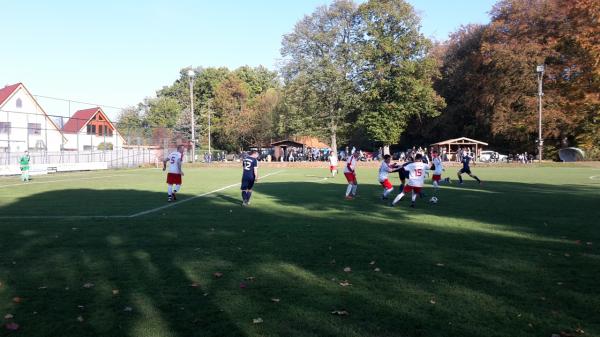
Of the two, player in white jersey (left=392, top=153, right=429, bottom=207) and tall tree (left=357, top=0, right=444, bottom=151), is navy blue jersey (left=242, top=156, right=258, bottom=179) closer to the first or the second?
player in white jersey (left=392, top=153, right=429, bottom=207)

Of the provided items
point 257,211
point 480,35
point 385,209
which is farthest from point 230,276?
point 480,35

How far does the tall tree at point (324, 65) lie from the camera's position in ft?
189

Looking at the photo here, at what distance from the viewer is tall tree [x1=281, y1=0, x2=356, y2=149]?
57531 millimetres

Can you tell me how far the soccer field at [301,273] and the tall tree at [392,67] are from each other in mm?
45189

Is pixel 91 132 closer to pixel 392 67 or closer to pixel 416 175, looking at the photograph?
pixel 392 67

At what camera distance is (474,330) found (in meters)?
4.34

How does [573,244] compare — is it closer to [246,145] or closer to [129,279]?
[129,279]

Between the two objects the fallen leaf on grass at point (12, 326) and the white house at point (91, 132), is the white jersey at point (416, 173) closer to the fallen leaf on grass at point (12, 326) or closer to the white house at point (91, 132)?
the fallen leaf on grass at point (12, 326)

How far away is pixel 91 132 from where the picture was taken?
148 ft

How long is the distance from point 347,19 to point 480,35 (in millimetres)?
17811

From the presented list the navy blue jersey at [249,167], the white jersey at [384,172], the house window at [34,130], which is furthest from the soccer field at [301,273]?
the house window at [34,130]

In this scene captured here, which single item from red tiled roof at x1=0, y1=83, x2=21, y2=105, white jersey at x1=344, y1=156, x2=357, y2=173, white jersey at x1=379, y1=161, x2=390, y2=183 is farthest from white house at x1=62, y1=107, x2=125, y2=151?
white jersey at x1=379, y1=161, x2=390, y2=183

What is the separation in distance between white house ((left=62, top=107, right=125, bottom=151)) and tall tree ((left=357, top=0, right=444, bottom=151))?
28.7 metres

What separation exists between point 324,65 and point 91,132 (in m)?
27.4
